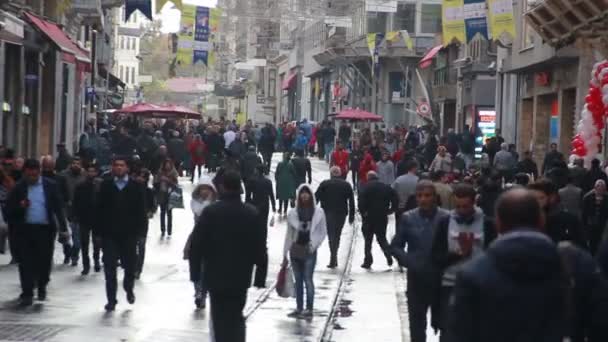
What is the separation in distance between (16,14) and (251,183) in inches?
358

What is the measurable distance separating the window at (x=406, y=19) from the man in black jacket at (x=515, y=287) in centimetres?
6960

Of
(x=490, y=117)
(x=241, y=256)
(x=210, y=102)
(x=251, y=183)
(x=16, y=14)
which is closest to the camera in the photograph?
(x=241, y=256)

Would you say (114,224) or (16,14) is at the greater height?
(16,14)

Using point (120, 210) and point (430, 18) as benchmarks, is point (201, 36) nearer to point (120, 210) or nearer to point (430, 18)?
point (430, 18)

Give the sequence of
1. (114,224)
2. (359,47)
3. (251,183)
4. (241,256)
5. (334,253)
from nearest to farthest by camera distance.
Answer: (241,256) < (114,224) < (334,253) < (251,183) < (359,47)

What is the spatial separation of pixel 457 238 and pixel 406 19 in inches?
2607

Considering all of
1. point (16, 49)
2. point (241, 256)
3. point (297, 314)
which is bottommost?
point (297, 314)

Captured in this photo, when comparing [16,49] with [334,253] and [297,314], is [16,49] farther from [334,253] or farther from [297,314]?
[297,314]

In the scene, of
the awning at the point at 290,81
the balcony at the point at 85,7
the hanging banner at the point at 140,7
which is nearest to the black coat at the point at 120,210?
the hanging banner at the point at 140,7

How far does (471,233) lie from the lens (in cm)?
1043

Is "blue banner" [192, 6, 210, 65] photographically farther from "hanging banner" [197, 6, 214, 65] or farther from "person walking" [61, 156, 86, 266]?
"person walking" [61, 156, 86, 266]

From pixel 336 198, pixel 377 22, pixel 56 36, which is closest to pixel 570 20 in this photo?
pixel 336 198

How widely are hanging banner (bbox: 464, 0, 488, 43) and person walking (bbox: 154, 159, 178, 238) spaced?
38.2 feet

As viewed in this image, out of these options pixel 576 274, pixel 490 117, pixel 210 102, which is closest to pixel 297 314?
pixel 576 274
